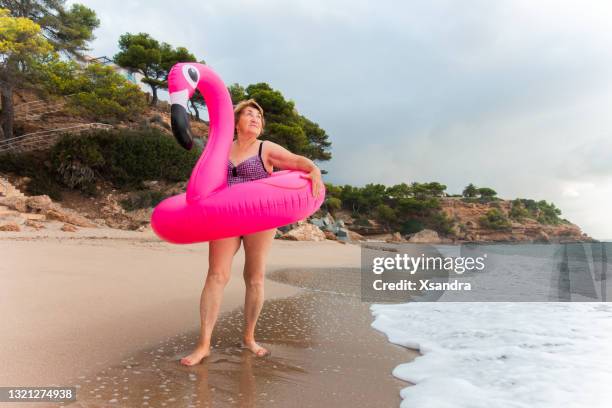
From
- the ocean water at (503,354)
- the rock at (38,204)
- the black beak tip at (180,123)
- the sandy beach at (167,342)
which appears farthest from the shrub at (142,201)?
the black beak tip at (180,123)

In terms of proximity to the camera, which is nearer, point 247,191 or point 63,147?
point 247,191

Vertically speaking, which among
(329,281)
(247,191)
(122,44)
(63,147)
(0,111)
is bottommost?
(329,281)

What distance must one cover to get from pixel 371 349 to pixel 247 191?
1.46 m

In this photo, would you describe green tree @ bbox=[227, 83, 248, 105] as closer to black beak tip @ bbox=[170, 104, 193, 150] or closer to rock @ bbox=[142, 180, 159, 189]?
rock @ bbox=[142, 180, 159, 189]

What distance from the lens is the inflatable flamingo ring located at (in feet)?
7.27

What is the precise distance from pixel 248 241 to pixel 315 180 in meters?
0.62

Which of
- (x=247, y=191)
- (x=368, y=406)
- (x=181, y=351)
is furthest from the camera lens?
(x=181, y=351)

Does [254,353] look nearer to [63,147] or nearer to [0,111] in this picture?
[63,147]

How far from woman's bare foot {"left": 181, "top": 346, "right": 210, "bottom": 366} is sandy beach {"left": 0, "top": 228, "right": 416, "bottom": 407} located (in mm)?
45

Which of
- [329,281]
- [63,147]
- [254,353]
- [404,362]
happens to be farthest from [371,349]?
[63,147]

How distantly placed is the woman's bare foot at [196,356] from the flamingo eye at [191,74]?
5.33ft

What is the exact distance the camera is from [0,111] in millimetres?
17938

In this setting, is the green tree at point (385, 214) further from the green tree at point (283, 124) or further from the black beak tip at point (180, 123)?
the black beak tip at point (180, 123)

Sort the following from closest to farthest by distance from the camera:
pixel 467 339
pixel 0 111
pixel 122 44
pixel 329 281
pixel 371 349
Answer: pixel 371 349
pixel 467 339
pixel 329 281
pixel 0 111
pixel 122 44
